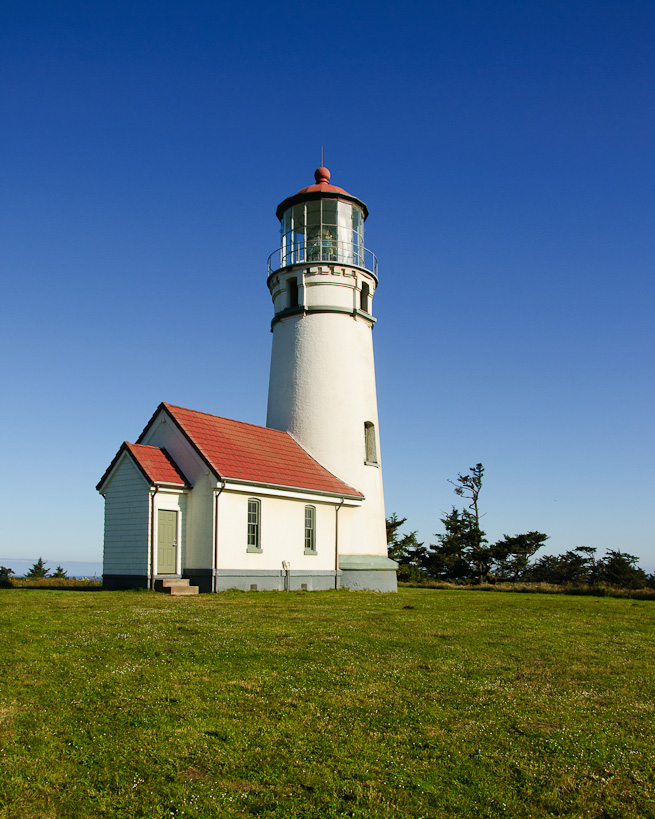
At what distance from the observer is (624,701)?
8742mm

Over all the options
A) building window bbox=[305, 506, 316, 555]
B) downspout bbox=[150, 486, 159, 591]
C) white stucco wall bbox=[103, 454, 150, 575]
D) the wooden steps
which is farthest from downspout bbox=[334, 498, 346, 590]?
white stucco wall bbox=[103, 454, 150, 575]

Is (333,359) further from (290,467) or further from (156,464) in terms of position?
(156,464)

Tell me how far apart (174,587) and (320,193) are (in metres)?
17.7

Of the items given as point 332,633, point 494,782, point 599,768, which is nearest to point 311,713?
point 494,782

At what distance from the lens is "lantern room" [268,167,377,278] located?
98.9ft

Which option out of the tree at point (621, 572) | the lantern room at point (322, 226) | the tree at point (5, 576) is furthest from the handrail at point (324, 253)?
the tree at point (621, 572)

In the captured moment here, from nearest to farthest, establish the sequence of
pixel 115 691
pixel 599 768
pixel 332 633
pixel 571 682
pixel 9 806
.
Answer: pixel 9 806, pixel 599 768, pixel 115 691, pixel 571 682, pixel 332 633

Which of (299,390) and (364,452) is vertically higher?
(299,390)

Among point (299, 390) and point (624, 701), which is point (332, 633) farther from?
point (299, 390)

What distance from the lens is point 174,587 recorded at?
69.8ft

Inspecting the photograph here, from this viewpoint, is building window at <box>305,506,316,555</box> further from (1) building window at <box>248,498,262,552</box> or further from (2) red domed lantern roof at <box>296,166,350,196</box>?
(2) red domed lantern roof at <box>296,166,350,196</box>

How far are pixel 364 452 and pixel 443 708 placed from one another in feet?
70.2

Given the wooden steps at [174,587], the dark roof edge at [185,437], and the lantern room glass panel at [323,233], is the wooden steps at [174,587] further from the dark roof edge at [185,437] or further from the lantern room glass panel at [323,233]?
the lantern room glass panel at [323,233]

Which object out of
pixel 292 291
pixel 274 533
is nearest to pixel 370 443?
pixel 274 533
